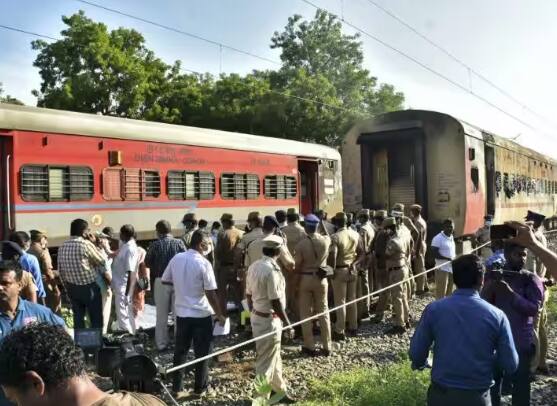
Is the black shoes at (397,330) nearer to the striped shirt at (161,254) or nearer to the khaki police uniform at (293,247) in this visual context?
the khaki police uniform at (293,247)

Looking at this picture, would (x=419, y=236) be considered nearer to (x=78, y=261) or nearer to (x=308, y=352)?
(x=308, y=352)

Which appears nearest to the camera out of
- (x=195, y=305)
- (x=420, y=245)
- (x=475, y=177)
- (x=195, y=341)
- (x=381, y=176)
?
(x=195, y=305)

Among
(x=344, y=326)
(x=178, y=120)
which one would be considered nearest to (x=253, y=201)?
(x=344, y=326)

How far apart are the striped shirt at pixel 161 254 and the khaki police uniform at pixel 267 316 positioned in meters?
1.95

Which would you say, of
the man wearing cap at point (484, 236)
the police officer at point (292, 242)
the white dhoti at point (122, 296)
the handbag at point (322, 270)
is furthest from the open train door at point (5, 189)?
the man wearing cap at point (484, 236)

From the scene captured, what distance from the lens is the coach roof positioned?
28.6 feet

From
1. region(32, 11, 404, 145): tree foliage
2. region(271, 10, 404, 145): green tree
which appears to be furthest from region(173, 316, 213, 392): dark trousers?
region(271, 10, 404, 145): green tree

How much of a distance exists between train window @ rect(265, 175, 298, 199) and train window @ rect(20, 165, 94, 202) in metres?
5.02

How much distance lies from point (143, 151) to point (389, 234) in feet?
16.3

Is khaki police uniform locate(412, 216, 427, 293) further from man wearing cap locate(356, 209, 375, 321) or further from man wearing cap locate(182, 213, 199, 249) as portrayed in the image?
man wearing cap locate(182, 213, 199, 249)

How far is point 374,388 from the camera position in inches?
207

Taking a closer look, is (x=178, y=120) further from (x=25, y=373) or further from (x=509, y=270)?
(x=25, y=373)

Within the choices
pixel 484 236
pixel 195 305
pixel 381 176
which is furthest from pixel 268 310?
pixel 381 176

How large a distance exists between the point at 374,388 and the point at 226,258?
359 cm
